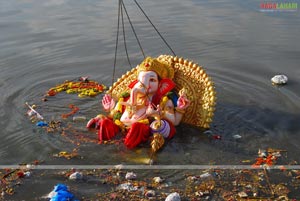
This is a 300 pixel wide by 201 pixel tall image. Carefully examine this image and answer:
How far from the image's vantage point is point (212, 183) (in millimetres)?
6227

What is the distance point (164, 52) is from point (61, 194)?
674 centimetres

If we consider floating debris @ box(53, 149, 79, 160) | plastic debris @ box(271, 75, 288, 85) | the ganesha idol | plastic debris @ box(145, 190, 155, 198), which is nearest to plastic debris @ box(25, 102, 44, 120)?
the ganesha idol

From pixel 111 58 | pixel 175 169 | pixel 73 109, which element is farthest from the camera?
pixel 111 58

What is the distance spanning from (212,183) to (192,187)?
0.30 m

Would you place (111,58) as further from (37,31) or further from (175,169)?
(175,169)

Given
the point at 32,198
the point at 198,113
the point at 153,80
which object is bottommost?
the point at 32,198

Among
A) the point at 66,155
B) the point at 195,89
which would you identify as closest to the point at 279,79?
the point at 195,89

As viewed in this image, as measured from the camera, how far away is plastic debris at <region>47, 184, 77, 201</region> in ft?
19.5

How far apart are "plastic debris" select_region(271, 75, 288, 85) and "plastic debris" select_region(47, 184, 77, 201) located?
214 inches

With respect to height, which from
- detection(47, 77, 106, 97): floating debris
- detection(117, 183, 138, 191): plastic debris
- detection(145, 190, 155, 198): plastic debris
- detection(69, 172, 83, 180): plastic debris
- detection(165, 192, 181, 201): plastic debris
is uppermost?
detection(47, 77, 106, 97): floating debris

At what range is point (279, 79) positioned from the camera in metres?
9.59

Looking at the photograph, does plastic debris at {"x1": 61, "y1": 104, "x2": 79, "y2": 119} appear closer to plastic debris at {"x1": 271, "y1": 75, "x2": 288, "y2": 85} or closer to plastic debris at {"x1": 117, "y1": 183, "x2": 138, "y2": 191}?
plastic debris at {"x1": 117, "y1": 183, "x2": 138, "y2": 191}

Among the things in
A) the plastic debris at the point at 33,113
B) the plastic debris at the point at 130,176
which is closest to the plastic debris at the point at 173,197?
the plastic debris at the point at 130,176

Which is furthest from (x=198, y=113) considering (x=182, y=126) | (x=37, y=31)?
(x=37, y=31)
